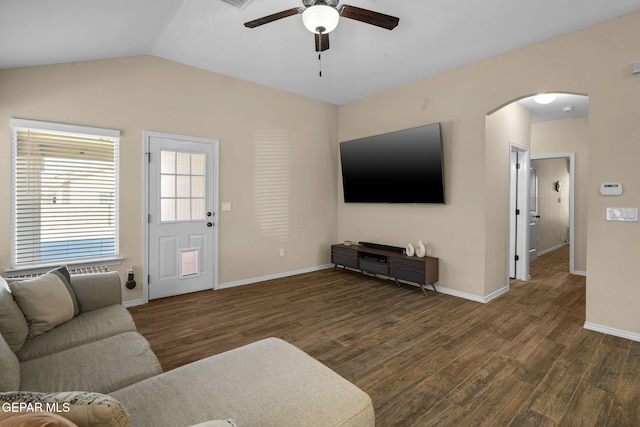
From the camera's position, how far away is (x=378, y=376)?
2.22 m

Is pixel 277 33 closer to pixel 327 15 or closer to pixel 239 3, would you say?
pixel 239 3

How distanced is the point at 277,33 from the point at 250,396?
3325 millimetres

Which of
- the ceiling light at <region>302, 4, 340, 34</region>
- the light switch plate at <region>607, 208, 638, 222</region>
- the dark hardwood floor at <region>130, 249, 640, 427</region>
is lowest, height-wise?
Answer: the dark hardwood floor at <region>130, 249, 640, 427</region>

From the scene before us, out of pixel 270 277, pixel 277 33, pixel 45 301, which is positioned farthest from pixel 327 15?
pixel 270 277

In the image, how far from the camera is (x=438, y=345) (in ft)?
8.82

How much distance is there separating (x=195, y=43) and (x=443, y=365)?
4068mm

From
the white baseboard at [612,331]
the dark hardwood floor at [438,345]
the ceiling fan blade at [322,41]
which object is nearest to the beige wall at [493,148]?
the white baseboard at [612,331]

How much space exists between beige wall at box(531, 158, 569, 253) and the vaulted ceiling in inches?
165

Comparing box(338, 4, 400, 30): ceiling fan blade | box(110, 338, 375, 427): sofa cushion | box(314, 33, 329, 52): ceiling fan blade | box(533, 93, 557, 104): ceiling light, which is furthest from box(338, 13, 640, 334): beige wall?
box(110, 338, 375, 427): sofa cushion

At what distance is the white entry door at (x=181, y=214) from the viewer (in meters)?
3.86

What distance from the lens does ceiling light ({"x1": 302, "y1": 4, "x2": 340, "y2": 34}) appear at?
229 centimetres

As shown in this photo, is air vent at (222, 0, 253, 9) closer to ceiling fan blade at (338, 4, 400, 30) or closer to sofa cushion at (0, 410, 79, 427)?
ceiling fan blade at (338, 4, 400, 30)

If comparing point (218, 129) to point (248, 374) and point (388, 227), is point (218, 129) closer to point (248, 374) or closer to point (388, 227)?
point (388, 227)

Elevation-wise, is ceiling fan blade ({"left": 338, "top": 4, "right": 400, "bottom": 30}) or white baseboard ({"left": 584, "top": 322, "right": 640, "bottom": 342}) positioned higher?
ceiling fan blade ({"left": 338, "top": 4, "right": 400, "bottom": 30})
